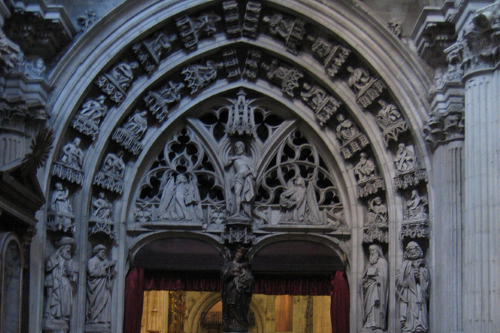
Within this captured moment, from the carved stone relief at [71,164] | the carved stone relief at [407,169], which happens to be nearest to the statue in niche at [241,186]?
the carved stone relief at [407,169]

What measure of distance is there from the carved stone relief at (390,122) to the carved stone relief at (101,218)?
4.85 metres

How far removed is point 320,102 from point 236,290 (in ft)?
12.0

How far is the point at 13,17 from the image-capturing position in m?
12.4

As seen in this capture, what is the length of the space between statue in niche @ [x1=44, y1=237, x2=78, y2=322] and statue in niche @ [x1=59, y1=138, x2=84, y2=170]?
4.02 feet

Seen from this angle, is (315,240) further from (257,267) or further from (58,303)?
(58,303)

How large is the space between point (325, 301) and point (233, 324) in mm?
9446

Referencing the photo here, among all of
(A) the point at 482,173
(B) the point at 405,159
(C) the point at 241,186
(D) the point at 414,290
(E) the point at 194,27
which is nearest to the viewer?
(A) the point at 482,173

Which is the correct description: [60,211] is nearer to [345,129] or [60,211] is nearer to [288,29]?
[288,29]

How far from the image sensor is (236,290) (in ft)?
45.6

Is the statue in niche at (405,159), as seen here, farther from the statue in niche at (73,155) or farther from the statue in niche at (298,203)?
the statue in niche at (73,155)

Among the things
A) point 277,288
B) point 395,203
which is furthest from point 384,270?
point 277,288

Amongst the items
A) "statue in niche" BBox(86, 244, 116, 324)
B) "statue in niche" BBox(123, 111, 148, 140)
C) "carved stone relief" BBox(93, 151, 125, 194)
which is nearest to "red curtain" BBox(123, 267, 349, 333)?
"statue in niche" BBox(86, 244, 116, 324)

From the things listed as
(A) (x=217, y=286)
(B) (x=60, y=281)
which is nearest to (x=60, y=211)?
(B) (x=60, y=281)

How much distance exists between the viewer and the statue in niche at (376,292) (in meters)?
13.4
